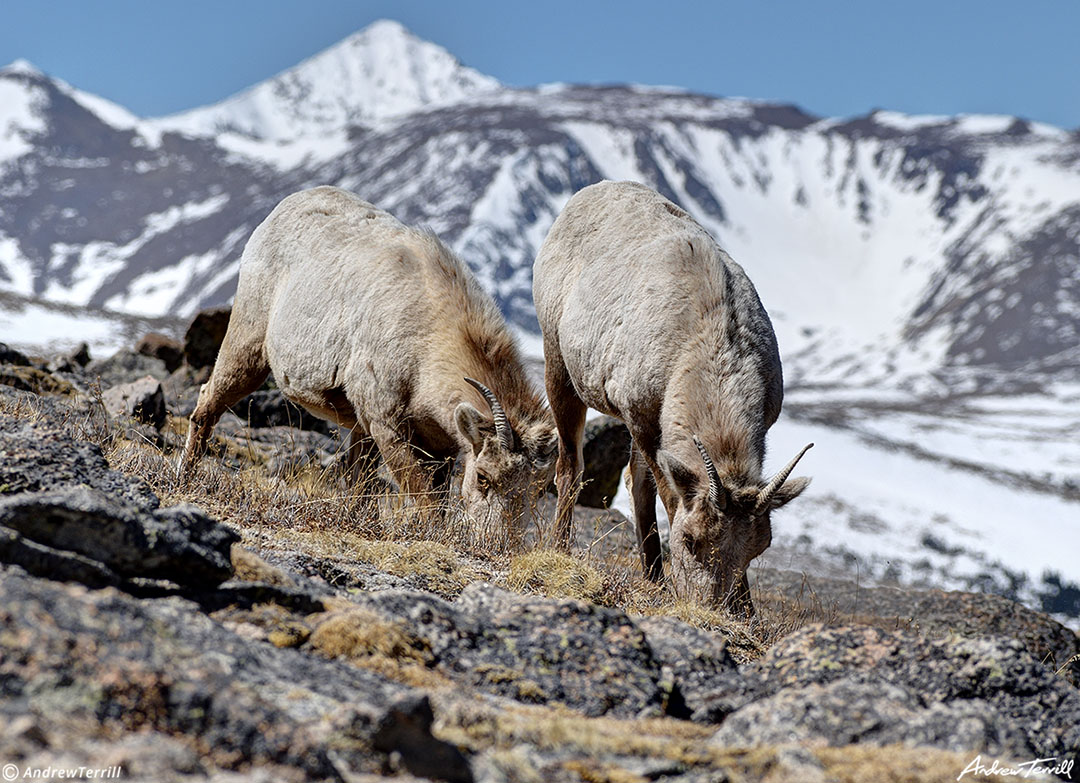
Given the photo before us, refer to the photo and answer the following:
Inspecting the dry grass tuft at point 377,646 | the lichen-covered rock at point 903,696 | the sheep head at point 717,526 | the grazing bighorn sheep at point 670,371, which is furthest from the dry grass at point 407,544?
the dry grass tuft at point 377,646

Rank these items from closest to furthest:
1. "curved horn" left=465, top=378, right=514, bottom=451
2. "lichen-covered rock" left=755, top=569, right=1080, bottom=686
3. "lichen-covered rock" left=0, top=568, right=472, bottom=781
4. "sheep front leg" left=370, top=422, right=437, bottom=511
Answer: "lichen-covered rock" left=0, top=568, right=472, bottom=781 < "curved horn" left=465, top=378, right=514, bottom=451 < "sheep front leg" left=370, top=422, right=437, bottom=511 < "lichen-covered rock" left=755, top=569, right=1080, bottom=686

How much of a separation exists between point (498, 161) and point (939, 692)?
196130 mm

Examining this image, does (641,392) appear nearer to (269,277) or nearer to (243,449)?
(269,277)

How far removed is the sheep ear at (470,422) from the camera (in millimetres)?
7195

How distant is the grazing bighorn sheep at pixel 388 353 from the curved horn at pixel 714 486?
139 centimetres

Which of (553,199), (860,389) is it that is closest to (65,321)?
(860,389)

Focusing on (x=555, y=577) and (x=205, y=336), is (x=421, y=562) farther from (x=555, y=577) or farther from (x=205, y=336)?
(x=205, y=336)

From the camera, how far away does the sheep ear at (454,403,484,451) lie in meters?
7.20

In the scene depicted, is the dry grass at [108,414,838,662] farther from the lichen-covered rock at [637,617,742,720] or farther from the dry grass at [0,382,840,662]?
the lichen-covered rock at [637,617,742,720]

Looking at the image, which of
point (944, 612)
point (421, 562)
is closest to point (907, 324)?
point (944, 612)

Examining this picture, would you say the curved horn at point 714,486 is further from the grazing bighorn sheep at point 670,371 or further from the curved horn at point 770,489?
the curved horn at point 770,489

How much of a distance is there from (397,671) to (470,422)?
3.70m

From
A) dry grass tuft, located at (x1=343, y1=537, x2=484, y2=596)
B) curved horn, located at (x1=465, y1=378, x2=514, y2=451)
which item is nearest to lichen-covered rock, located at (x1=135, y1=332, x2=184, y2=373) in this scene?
curved horn, located at (x1=465, y1=378, x2=514, y2=451)

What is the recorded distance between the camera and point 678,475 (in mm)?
6316
